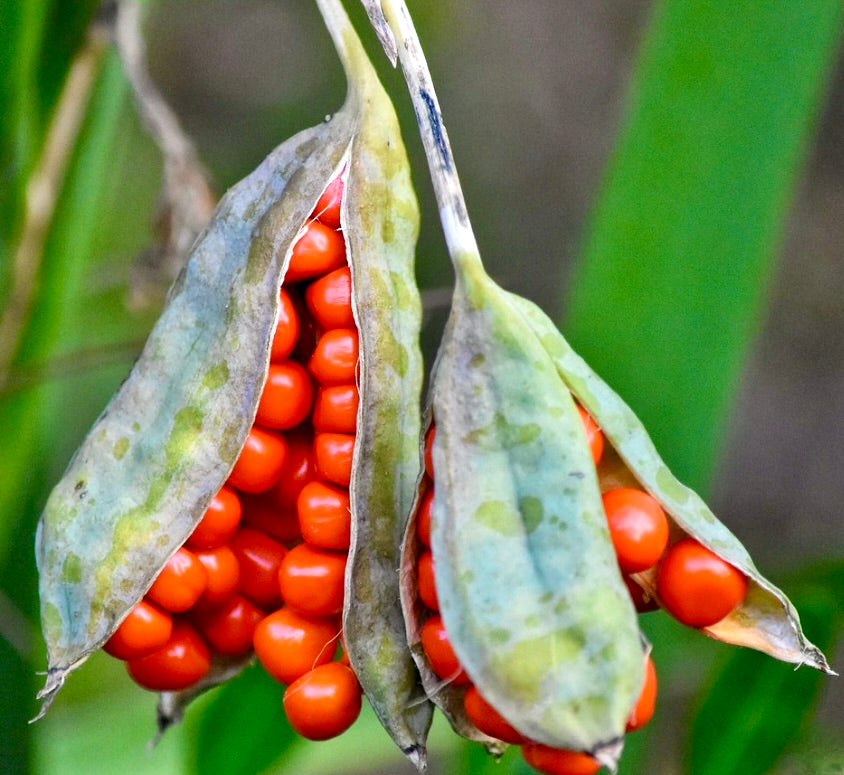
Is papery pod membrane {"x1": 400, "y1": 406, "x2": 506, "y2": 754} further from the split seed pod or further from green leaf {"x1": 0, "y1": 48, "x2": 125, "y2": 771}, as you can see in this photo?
green leaf {"x1": 0, "y1": 48, "x2": 125, "y2": 771}

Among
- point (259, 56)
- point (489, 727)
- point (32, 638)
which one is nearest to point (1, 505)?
point (32, 638)

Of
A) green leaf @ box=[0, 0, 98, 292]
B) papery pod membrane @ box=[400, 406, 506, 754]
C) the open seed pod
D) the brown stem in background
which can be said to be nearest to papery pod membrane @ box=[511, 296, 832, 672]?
the open seed pod

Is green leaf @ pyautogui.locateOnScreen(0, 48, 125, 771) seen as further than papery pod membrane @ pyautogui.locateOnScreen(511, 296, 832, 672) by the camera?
Yes

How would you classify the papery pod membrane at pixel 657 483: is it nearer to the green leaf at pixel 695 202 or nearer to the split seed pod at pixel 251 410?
the split seed pod at pixel 251 410

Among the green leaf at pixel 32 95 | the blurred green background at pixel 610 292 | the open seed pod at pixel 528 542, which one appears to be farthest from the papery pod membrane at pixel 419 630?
the green leaf at pixel 32 95

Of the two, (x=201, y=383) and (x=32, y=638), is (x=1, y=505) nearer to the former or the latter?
(x=32, y=638)

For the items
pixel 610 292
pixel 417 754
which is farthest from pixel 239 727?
pixel 610 292
